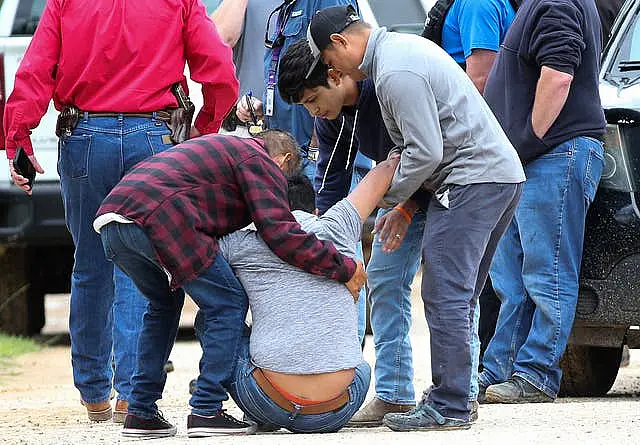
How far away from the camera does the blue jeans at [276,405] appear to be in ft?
17.4

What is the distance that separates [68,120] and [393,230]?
56.4 inches

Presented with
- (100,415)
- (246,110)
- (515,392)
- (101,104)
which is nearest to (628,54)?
(515,392)

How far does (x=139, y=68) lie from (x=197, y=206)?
106 centimetres

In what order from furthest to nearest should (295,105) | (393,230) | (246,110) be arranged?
(246,110)
(295,105)
(393,230)

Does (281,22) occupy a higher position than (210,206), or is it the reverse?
(281,22)

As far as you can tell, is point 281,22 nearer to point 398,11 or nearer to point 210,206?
point 210,206

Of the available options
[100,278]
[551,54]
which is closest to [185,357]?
[100,278]

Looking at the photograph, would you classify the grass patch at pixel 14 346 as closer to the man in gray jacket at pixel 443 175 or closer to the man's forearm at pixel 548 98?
the man's forearm at pixel 548 98

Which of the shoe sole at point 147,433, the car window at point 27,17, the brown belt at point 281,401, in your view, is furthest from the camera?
the car window at point 27,17

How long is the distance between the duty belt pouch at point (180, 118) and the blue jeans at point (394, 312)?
900mm

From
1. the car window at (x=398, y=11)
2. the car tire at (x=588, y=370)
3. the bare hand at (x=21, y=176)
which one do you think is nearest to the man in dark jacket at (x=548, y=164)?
the car tire at (x=588, y=370)

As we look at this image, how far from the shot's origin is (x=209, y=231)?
17.3 ft

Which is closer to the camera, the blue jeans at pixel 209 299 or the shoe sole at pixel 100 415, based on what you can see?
the blue jeans at pixel 209 299

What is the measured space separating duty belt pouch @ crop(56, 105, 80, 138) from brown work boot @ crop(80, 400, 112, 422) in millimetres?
1111
